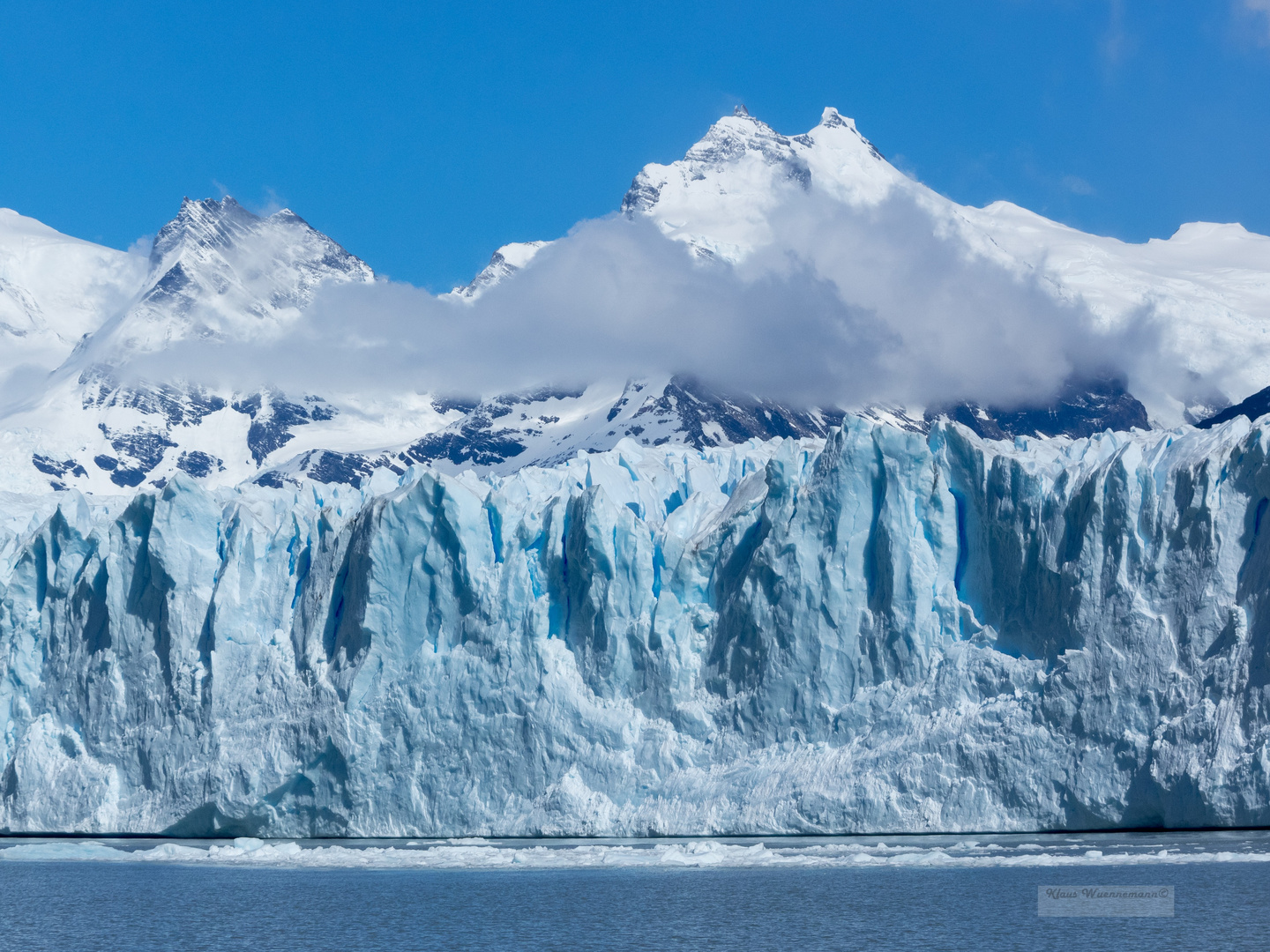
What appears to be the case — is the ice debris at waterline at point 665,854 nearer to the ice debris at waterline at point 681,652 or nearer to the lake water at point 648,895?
the lake water at point 648,895

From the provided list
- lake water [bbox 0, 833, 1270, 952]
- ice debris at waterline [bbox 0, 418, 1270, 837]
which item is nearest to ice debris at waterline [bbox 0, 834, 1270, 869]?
lake water [bbox 0, 833, 1270, 952]

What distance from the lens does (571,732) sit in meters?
34.5

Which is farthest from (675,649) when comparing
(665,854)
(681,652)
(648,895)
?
(648,895)

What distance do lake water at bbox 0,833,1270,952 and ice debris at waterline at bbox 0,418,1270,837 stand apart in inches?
51.1

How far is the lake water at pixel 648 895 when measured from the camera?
75.4 ft

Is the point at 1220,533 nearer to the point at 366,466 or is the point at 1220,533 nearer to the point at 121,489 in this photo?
the point at 366,466

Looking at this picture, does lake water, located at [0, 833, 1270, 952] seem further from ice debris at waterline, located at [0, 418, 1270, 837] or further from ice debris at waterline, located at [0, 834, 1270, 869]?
ice debris at waterline, located at [0, 418, 1270, 837]

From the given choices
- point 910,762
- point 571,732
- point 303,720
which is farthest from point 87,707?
point 910,762

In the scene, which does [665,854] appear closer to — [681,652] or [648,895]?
[648,895]

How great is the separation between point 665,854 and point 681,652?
526 centimetres

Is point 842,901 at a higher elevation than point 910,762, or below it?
below

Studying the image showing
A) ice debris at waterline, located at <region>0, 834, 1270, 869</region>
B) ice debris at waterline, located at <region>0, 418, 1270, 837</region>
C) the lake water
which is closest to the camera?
the lake water

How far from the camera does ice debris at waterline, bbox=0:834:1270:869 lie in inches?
1093

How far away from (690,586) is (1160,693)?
1063cm
